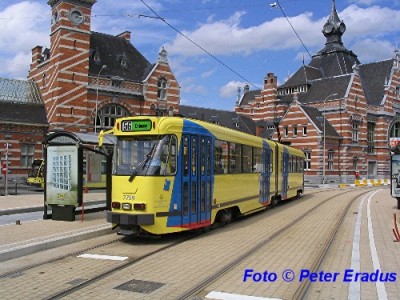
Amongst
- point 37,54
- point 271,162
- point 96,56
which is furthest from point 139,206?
point 37,54

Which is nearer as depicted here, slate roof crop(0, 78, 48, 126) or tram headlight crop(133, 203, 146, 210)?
tram headlight crop(133, 203, 146, 210)

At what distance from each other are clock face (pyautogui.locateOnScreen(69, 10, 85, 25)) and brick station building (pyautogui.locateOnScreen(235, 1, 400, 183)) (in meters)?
22.4

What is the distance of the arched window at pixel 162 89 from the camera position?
44.5 meters

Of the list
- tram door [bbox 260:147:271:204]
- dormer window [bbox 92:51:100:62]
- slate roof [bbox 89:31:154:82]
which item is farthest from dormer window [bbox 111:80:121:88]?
tram door [bbox 260:147:271:204]

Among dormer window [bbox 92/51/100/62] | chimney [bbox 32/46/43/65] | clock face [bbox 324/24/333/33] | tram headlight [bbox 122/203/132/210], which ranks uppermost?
clock face [bbox 324/24/333/33]

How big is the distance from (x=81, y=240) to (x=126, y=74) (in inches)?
1337

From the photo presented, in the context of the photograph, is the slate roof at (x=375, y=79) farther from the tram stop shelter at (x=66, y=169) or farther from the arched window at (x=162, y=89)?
the tram stop shelter at (x=66, y=169)

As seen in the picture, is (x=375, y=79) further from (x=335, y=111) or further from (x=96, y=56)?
(x=96, y=56)

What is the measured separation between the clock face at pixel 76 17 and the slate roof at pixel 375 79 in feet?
139

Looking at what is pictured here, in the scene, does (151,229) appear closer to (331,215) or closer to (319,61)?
(331,215)

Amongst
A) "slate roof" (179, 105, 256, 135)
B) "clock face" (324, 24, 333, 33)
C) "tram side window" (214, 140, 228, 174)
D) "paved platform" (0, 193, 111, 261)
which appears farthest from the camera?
"clock face" (324, 24, 333, 33)

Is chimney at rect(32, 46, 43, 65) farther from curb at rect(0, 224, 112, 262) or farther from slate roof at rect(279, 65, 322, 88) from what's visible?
curb at rect(0, 224, 112, 262)

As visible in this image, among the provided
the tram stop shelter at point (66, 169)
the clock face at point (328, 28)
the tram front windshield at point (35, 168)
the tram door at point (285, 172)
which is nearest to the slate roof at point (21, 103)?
the tram front windshield at point (35, 168)

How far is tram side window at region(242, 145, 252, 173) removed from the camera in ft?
47.6
